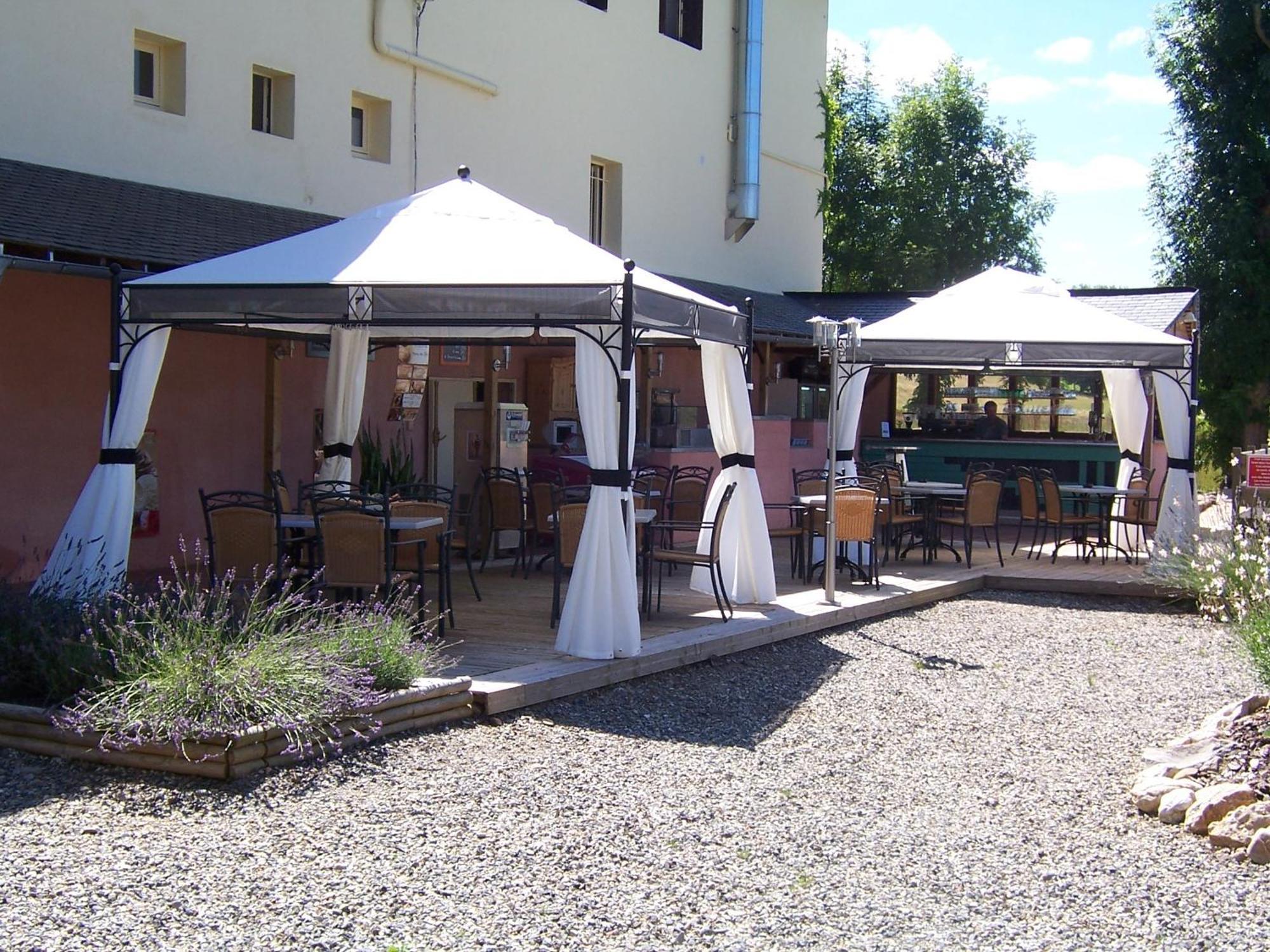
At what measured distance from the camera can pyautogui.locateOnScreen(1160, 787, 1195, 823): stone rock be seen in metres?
5.68

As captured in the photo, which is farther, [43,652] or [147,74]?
[147,74]

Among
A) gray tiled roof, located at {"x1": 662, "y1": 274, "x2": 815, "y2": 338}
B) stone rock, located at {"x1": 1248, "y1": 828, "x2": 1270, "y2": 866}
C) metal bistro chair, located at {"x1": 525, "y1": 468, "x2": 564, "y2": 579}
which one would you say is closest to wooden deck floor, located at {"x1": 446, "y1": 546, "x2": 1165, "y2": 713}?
metal bistro chair, located at {"x1": 525, "y1": 468, "x2": 564, "y2": 579}

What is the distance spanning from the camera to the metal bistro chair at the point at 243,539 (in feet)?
27.8

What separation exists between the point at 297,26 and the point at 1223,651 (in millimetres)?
9976

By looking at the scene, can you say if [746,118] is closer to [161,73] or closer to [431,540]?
[161,73]

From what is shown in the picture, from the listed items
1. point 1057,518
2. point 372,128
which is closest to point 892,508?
point 1057,518

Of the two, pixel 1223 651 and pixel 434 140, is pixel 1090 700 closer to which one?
pixel 1223 651

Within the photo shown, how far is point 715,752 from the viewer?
6699mm

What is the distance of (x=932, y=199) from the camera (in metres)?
34.5

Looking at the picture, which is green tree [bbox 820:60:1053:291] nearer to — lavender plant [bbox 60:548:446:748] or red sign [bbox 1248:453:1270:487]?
red sign [bbox 1248:453:1270:487]

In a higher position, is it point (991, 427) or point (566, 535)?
point (991, 427)

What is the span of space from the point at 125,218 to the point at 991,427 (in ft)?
42.9

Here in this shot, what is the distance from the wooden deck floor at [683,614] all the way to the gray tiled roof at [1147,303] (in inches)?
198

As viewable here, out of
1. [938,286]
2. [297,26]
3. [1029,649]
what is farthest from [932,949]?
[938,286]
